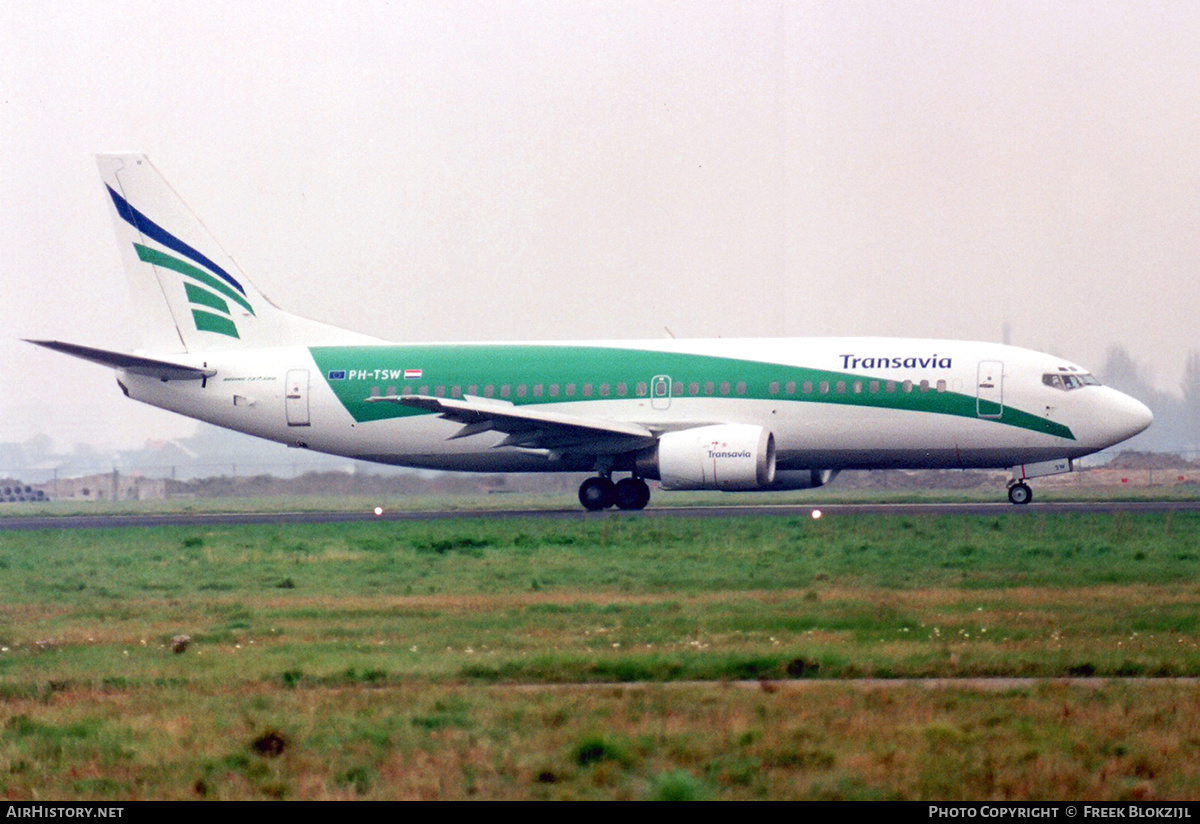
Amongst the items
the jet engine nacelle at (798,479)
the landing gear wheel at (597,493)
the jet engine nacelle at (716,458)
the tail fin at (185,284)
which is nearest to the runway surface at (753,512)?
the landing gear wheel at (597,493)

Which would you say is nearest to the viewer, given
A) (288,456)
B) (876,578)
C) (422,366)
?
(876,578)

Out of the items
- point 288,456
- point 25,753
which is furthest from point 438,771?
point 288,456

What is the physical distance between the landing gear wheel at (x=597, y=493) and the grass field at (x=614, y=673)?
10973 mm

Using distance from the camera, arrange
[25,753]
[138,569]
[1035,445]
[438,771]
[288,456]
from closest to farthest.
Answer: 1. [438,771]
2. [25,753]
3. [138,569]
4. [1035,445]
5. [288,456]

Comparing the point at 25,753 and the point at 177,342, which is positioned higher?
the point at 177,342

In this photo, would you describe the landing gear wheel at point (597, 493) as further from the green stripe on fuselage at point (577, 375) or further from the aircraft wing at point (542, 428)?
the green stripe on fuselage at point (577, 375)

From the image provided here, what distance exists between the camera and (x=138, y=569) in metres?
22.5

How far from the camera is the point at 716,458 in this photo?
31062 millimetres

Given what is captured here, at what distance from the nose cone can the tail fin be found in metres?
17.8

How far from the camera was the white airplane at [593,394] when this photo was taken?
3200 cm

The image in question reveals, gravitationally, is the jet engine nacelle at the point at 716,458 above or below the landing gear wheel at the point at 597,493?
above

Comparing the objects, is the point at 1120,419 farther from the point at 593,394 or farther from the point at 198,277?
the point at 198,277
